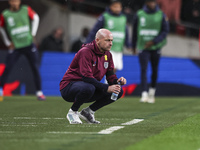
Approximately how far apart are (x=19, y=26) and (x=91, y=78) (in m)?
6.33

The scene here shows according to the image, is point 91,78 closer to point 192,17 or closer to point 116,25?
point 116,25

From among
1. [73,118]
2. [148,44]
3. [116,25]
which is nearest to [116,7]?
[116,25]

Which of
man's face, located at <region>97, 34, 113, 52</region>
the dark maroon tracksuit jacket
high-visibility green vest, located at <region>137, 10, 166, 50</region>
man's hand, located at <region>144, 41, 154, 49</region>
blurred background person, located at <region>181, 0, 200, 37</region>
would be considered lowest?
blurred background person, located at <region>181, 0, 200, 37</region>

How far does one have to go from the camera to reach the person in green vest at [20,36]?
42.4ft

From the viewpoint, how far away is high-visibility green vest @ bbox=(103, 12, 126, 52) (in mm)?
13016

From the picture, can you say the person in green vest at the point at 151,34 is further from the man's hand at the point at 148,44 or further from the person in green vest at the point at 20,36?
the person in green vest at the point at 20,36

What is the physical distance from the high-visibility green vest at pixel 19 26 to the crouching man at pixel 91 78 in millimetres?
5634

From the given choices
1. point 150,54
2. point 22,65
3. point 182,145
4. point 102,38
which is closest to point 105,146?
point 182,145

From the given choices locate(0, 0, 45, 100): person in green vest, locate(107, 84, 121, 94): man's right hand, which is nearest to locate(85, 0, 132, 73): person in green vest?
locate(0, 0, 45, 100): person in green vest

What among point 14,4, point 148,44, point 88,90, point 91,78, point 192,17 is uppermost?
point 14,4

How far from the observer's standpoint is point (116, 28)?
43.2 feet

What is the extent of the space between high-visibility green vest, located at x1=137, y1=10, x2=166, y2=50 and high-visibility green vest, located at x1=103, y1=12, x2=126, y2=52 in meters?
0.59

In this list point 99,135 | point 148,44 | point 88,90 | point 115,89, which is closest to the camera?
point 99,135

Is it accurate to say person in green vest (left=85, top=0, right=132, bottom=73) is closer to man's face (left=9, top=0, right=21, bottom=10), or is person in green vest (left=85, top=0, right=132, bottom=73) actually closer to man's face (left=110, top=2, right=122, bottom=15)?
man's face (left=110, top=2, right=122, bottom=15)
